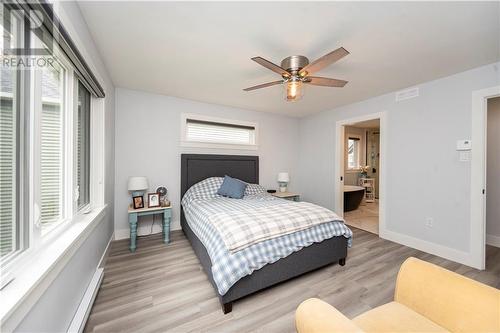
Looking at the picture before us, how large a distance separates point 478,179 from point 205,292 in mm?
3348

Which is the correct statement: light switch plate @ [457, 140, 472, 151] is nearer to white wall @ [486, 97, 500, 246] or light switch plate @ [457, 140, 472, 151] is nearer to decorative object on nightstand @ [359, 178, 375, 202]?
white wall @ [486, 97, 500, 246]

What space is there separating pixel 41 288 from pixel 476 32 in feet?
11.6

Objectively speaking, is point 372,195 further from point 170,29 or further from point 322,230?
point 170,29

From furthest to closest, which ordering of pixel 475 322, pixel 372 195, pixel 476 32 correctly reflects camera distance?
pixel 372 195
pixel 476 32
pixel 475 322

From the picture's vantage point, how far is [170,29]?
1694 mm

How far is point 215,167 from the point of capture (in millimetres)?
3689

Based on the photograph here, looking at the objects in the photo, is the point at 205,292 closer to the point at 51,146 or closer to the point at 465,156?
the point at 51,146

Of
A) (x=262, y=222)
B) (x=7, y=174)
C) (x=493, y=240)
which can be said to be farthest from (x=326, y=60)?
(x=493, y=240)

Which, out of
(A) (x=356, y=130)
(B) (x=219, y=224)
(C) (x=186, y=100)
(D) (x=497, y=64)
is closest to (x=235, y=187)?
(B) (x=219, y=224)

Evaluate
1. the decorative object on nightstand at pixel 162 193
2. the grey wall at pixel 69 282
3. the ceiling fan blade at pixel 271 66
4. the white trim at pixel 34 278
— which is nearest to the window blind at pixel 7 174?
the white trim at pixel 34 278

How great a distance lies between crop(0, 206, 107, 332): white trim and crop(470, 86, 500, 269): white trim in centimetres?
393

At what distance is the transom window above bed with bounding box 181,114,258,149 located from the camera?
11.8 ft

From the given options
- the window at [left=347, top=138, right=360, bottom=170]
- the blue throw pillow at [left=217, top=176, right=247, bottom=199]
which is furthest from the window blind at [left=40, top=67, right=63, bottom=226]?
the window at [left=347, top=138, right=360, bottom=170]

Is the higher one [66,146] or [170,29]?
[170,29]
